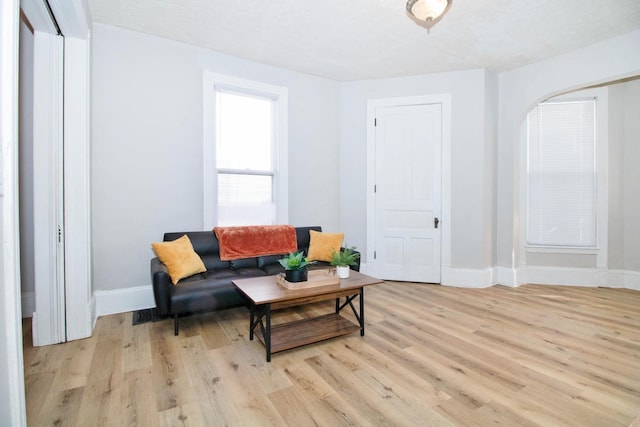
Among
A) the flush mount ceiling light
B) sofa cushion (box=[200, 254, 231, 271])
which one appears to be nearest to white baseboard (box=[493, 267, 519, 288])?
the flush mount ceiling light

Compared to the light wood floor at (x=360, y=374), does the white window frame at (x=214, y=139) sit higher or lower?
higher

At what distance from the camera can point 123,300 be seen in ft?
10.4

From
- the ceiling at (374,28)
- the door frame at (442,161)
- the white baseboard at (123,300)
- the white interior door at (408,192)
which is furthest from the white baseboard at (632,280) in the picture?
the white baseboard at (123,300)

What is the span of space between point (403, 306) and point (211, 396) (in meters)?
2.21

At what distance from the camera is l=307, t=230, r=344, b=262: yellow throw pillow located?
12.4 ft

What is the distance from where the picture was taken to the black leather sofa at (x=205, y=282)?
257 centimetres

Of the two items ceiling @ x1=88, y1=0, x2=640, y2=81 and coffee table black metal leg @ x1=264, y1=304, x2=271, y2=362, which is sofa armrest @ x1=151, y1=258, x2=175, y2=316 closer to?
coffee table black metal leg @ x1=264, y1=304, x2=271, y2=362

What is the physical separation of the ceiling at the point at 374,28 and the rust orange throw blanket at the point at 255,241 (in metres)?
2.11

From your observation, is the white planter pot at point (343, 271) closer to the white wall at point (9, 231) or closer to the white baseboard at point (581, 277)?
the white wall at point (9, 231)

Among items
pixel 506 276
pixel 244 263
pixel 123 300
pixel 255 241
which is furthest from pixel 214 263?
pixel 506 276

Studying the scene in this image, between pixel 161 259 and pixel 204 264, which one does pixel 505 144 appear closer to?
pixel 204 264

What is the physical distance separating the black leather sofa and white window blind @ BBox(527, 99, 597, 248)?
338cm

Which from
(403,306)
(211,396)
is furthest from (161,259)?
(403,306)

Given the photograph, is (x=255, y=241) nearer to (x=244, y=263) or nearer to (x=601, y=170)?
(x=244, y=263)
